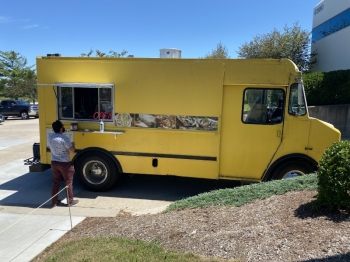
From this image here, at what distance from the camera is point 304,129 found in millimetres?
5887

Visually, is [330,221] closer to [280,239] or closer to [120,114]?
[280,239]

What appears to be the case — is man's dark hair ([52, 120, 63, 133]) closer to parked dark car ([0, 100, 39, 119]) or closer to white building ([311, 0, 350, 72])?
white building ([311, 0, 350, 72])

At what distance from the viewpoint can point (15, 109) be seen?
2655 cm

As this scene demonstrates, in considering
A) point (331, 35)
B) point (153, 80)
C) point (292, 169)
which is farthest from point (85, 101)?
point (331, 35)

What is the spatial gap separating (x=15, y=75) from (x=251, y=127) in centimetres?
4611

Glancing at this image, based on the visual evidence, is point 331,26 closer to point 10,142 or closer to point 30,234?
point 10,142

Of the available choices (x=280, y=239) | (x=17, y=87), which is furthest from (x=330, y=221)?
(x=17, y=87)

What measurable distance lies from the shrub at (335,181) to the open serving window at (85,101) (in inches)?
170

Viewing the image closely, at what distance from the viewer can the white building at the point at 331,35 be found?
54.8 feet

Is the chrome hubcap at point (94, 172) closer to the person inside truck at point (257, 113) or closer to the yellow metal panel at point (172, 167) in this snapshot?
the yellow metal panel at point (172, 167)

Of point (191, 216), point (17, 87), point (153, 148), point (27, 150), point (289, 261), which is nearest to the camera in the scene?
point (289, 261)

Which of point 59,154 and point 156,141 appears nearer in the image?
point 59,154

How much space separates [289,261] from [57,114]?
17.9 ft

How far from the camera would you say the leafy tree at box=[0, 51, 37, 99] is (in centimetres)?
4100
